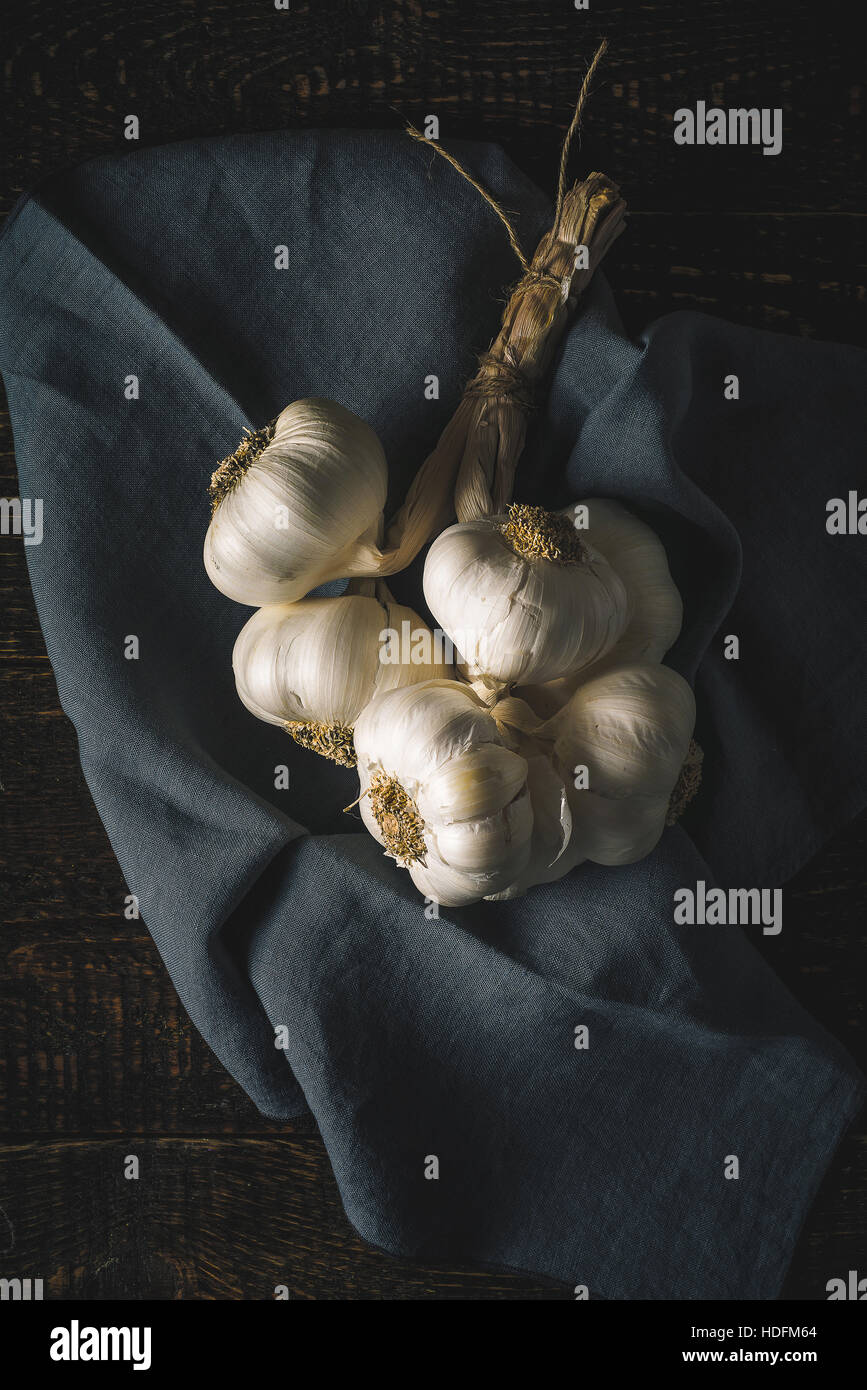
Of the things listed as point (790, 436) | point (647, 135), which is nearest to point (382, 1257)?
point (790, 436)

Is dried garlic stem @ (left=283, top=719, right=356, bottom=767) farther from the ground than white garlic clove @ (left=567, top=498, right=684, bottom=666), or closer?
closer

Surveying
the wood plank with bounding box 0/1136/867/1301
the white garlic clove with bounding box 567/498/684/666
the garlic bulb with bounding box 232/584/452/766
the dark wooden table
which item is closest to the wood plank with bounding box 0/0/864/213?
the dark wooden table

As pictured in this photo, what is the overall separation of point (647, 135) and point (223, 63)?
39 centimetres

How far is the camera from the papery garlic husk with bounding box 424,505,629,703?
689 millimetres

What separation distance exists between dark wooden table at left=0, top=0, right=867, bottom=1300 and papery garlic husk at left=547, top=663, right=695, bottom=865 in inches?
9.9

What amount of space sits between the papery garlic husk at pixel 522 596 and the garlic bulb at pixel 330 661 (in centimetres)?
5

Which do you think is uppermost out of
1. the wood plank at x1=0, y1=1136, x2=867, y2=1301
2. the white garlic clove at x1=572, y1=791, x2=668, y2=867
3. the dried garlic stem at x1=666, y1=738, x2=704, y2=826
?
the dried garlic stem at x1=666, y1=738, x2=704, y2=826

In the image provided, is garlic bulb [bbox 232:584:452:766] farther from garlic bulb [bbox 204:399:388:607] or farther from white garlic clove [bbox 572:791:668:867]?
white garlic clove [bbox 572:791:668:867]

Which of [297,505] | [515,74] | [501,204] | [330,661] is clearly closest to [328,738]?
[330,661]

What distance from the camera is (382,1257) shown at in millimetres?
906

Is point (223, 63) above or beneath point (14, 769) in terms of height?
above

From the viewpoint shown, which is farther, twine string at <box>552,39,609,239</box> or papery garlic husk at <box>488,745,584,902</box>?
twine string at <box>552,39,609,239</box>

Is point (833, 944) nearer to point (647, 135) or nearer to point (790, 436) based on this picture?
point (790, 436)

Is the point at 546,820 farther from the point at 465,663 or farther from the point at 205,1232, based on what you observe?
the point at 205,1232
